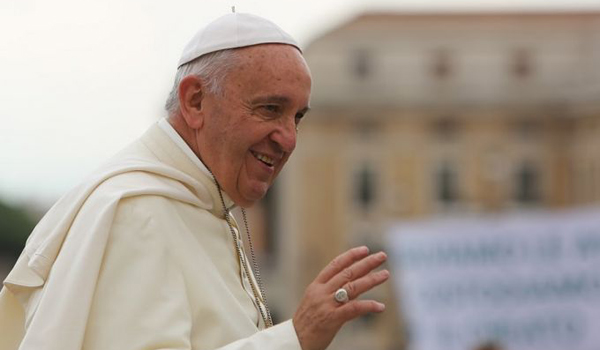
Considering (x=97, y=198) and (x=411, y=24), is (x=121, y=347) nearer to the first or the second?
(x=97, y=198)

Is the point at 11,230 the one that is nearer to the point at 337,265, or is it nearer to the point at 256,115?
the point at 256,115

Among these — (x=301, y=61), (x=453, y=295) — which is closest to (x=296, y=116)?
(x=301, y=61)

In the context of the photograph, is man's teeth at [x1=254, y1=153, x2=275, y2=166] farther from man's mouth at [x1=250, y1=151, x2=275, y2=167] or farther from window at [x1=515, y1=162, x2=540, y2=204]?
window at [x1=515, y1=162, x2=540, y2=204]

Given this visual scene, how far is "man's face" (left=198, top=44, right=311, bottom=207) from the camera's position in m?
2.94

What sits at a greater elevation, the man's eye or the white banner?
the man's eye

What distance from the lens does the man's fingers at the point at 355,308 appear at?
2758mm

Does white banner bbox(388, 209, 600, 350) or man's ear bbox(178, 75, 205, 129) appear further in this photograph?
white banner bbox(388, 209, 600, 350)

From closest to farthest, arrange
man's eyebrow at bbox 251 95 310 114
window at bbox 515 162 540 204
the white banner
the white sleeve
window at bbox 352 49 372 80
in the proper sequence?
the white sleeve < man's eyebrow at bbox 251 95 310 114 < the white banner < window at bbox 352 49 372 80 < window at bbox 515 162 540 204

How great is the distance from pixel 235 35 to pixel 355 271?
50 cm

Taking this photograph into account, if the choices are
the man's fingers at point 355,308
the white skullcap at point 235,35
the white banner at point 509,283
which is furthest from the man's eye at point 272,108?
the white banner at point 509,283

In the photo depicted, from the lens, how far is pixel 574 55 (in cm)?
6338

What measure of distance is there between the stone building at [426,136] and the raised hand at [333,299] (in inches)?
2212

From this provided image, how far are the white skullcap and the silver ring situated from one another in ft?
1.61

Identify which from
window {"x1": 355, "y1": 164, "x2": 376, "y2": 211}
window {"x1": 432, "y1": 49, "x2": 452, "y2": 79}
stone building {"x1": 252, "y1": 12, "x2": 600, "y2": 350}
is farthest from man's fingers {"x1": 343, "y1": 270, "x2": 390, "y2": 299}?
window {"x1": 432, "y1": 49, "x2": 452, "y2": 79}
